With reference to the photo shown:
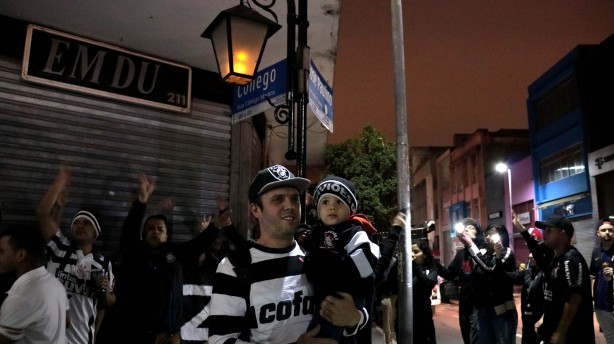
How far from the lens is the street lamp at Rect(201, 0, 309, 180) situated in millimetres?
5262

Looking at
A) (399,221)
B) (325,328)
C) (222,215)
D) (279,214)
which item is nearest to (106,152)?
(222,215)

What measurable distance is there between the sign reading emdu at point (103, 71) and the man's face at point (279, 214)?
5364 millimetres

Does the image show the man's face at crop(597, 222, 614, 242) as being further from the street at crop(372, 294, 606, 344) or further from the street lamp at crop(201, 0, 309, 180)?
the street lamp at crop(201, 0, 309, 180)

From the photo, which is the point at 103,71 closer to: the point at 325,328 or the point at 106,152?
the point at 106,152

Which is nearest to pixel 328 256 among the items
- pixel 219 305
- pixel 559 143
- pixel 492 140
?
pixel 219 305

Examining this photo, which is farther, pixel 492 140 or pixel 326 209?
pixel 492 140

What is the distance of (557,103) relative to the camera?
31.0 m

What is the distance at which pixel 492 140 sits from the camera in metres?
43.4

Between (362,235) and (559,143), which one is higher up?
(559,143)

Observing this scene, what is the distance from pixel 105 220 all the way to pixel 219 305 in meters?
5.23

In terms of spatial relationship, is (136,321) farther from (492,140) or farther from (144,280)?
(492,140)

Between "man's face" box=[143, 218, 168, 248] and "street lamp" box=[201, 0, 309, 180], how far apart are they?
1668mm

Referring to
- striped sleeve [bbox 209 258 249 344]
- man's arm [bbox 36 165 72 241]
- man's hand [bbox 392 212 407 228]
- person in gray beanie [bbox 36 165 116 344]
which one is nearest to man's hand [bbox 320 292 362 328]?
striped sleeve [bbox 209 258 249 344]

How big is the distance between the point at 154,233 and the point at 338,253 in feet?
10.5
